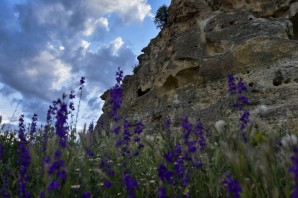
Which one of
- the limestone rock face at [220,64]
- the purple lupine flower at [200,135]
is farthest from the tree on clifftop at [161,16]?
the purple lupine flower at [200,135]

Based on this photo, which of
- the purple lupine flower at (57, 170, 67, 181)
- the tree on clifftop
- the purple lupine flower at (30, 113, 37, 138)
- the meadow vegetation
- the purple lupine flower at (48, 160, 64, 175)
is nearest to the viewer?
the meadow vegetation

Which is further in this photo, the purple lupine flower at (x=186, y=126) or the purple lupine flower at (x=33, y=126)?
the purple lupine flower at (x=33, y=126)

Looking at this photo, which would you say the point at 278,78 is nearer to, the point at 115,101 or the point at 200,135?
the point at 200,135

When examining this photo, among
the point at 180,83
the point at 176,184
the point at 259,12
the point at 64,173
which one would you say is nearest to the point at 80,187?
the point at 64,173

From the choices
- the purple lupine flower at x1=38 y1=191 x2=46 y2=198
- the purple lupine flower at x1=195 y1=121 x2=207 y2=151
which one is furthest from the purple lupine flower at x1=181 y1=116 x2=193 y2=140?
the purple lupine flower at x1=38 y1=191 x2=46 y2=198

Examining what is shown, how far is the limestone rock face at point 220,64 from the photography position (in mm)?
9547

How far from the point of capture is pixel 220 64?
11359 millimetres

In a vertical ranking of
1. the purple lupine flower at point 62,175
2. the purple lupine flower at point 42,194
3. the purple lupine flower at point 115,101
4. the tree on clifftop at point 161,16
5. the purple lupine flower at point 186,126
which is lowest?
the purple lupine flower at point 42,194

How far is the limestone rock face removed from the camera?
376 inches

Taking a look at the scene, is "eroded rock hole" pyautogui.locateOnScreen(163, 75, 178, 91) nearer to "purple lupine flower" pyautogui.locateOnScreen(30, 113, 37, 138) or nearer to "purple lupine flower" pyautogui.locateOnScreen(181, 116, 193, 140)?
"purple lupine flower" pyautogui.locateOnScreen(30, 113, 37, 138)

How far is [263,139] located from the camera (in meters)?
2.51

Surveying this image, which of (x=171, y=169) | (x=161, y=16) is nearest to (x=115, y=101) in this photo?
(x=171, y=169)

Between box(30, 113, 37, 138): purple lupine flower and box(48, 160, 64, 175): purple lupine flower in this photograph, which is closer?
box(48, 160, 64, 175): purple lupine flower

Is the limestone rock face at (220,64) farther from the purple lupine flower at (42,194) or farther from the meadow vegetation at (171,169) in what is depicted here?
the purple lupine flower at (42,194)
